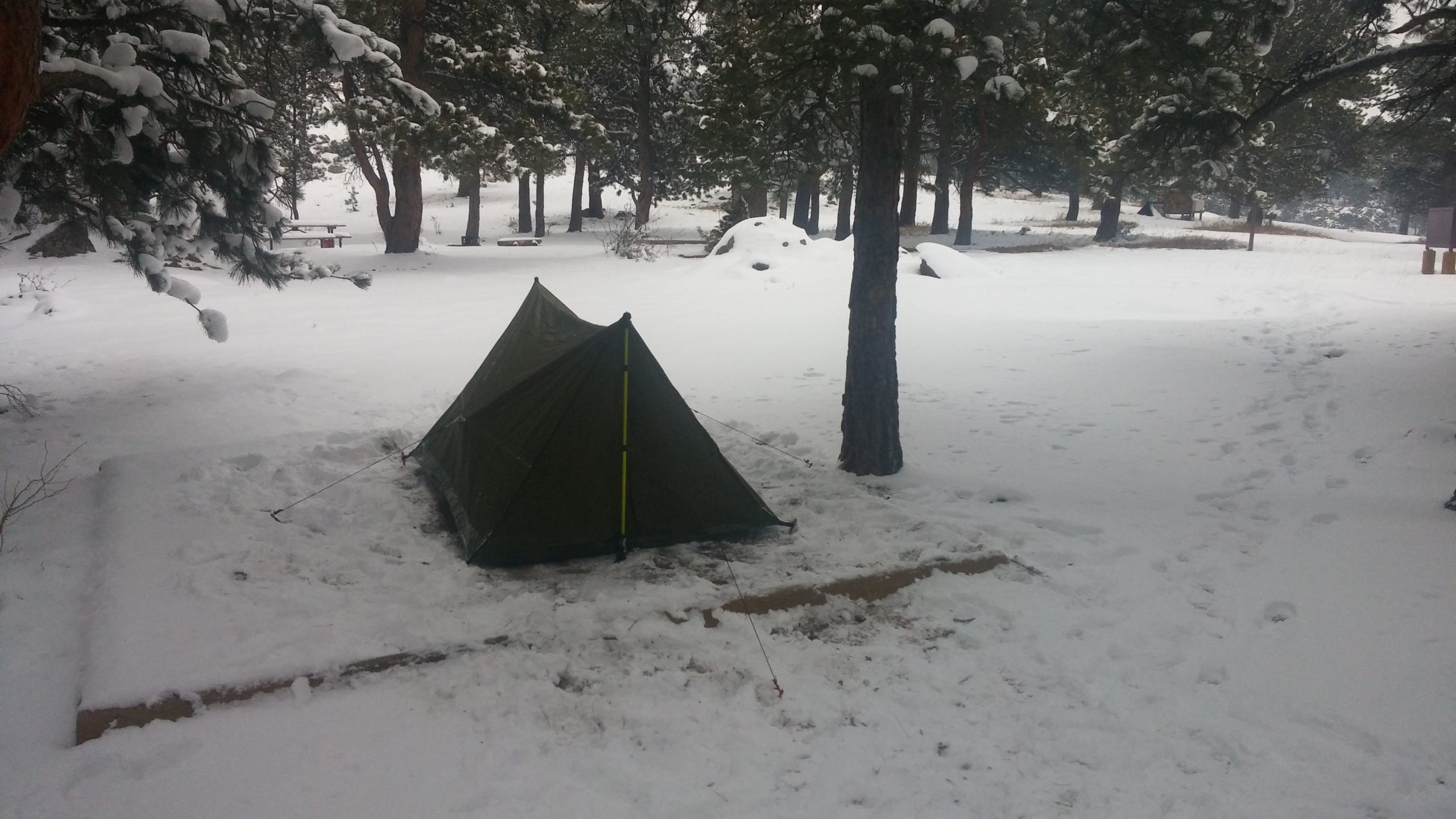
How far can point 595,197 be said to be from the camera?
115 feet

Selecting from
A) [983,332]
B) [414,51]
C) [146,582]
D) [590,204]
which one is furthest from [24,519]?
[590,204]

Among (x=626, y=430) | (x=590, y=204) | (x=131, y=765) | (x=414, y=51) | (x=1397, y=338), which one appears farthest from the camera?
(x=590, y=204)

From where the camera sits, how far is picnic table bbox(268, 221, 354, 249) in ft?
75.4

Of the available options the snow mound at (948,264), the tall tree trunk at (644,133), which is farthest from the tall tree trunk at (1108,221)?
the tall tree trunk at (644,133)

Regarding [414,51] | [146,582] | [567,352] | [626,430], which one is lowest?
[146,582]

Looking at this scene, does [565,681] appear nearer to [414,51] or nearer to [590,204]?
[414,51]

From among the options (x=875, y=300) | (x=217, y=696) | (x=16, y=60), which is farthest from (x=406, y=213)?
(x=217, y=696)

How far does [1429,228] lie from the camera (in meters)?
17.7

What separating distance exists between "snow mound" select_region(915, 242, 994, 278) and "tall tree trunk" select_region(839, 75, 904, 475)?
32.8ft

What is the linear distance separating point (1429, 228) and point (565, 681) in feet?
68.6

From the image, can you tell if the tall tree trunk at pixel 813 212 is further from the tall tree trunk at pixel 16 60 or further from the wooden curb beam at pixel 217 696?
the tall tree trunk at pixel 16 60

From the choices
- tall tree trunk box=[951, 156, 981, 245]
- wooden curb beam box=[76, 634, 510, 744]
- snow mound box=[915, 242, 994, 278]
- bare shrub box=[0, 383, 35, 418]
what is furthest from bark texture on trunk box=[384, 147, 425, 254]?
wooden curb beam box=[76, 634, 510, 744]

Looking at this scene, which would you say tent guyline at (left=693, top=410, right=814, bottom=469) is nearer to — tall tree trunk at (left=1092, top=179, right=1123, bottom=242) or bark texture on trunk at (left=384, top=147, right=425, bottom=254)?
bark texture on trunk at (left=384, top=147, right=425, bottom=254)

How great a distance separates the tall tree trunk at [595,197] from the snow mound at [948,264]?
16.9 m
